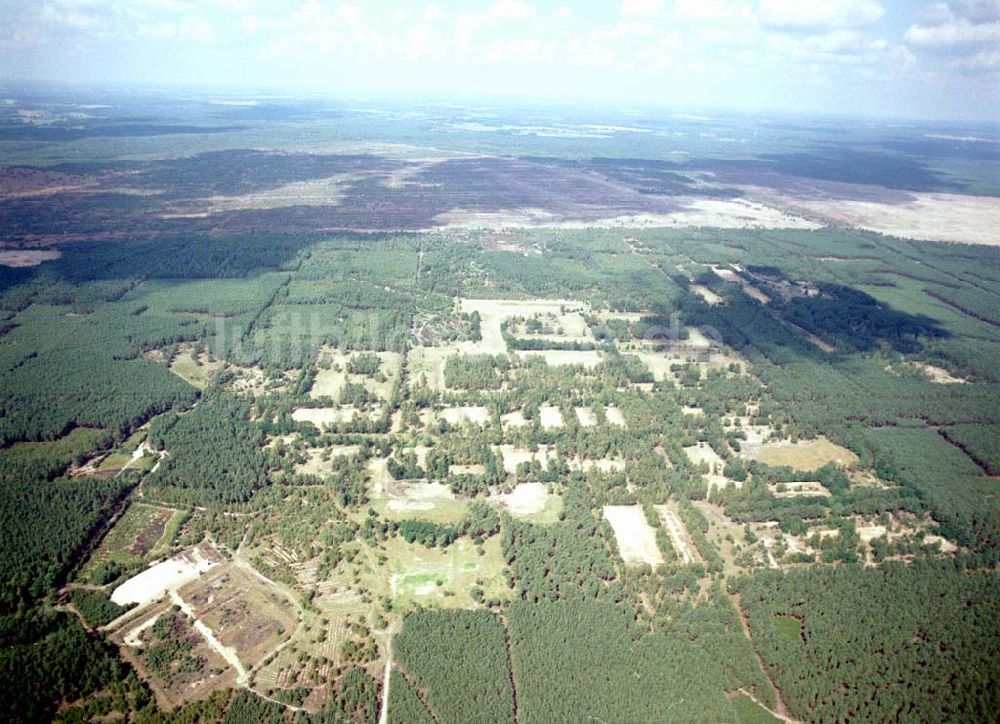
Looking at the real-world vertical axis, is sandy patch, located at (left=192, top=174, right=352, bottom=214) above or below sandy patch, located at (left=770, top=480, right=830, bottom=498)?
above

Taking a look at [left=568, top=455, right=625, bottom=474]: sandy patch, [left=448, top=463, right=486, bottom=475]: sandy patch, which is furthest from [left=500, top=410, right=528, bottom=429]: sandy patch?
[left=448, top=463, right=486, bottom=475]: sandy patch

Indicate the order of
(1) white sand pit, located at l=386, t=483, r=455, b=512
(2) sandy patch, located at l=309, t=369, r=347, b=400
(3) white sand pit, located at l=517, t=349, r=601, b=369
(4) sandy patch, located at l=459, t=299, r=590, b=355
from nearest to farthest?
1. (1) white sand pit, located at l=386, t=483, r=455, b=512
2. (2) sandy patch, located at l=309, t=369, r=347, b=400
3. (3) white sand pit, located at l=517, t=349, r=601, b=369
4. (4) sandy patch, located at l=459, t=299, r=590, b=355

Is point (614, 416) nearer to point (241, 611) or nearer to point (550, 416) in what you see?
point (550, 416)

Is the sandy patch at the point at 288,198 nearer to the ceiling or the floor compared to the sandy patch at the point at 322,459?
nearer to the ceiling

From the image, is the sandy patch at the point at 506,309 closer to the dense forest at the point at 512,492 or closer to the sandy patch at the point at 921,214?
the dense forest at the point at 512,492

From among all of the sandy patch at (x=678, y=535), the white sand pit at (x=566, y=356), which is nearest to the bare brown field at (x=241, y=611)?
the sandy patch at (x=678, y=535)

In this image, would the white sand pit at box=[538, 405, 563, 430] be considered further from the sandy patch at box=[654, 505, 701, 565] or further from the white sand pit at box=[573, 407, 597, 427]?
the sandy patch at box=[654, 505, 701, 565]

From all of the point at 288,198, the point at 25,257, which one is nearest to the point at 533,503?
the point at 25,257
